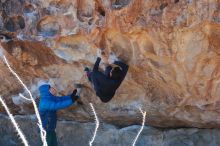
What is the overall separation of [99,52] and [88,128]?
1.39m

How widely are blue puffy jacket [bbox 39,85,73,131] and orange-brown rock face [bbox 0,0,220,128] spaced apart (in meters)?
0.31

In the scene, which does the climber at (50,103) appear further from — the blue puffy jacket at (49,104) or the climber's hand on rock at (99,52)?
the climber's hand on rock at (99,52)

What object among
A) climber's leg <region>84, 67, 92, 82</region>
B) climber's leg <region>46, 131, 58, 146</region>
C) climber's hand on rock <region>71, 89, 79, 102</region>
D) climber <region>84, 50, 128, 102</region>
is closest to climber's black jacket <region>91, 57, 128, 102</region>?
climber <region>84, 50, 128, 102</region>

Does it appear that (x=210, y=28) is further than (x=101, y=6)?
No

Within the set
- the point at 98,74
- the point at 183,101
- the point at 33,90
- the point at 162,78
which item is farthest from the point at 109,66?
the point at 33,90

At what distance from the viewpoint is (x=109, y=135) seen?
5570 mm

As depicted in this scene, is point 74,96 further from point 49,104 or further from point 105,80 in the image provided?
point 105,80

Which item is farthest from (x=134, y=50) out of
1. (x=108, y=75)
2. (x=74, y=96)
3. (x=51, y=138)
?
(x=51, y=138)

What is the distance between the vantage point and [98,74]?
4543mm

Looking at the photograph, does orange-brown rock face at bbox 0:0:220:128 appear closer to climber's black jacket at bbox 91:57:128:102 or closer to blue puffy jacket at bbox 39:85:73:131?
climber's black jacket at bbox 91:57:128:102

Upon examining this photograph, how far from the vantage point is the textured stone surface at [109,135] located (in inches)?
208

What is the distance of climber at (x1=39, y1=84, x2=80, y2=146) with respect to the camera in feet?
16.0

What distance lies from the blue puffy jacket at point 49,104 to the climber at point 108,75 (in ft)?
1.43

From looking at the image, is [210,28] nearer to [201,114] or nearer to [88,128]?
[201,114]
